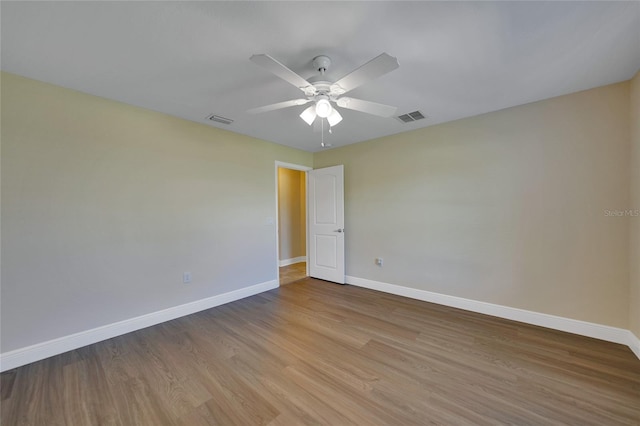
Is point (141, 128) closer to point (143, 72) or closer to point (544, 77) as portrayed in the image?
point (143, 72)

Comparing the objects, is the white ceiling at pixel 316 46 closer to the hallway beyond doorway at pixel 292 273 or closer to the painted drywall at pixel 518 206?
the painted drywall at pixel 518 206

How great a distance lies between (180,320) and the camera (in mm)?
2773

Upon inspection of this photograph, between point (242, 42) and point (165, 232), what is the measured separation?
2.24 meters

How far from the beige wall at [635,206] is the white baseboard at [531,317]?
125 mm

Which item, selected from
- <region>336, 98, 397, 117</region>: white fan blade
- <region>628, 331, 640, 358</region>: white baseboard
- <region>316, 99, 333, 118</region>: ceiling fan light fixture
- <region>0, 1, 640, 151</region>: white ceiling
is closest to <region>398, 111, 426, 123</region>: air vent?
<region>0, 1, 640, 151</region>: white ceiling

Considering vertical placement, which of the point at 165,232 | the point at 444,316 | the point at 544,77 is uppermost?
the point at 544,77

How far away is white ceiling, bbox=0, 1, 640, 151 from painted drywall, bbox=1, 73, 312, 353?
0.34m

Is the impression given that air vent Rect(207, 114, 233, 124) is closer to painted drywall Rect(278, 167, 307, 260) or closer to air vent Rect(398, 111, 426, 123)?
air vent Rect(398, 111, 426, 123)

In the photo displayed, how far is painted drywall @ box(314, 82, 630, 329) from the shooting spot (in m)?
2.24

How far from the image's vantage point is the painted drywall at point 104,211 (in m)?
1.98

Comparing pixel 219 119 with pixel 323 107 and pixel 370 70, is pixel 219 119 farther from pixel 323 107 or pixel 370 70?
pixel 370 70

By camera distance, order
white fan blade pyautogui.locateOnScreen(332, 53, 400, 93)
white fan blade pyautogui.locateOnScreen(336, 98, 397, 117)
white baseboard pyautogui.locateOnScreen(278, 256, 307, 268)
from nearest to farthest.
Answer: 1. white fan blade pyautogui.locateOnScreen(332, 53, 400, 93)
2. white fan blade pyautogui.locateOnScreen(336, 98, 397, 117)
3. white baseboard pyautogui.locateOnScreen(278, 256, 307, 268)

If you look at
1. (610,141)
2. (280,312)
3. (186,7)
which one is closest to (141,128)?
(186,7)

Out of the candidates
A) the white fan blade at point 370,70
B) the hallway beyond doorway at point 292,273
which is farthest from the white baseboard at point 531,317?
the white fan blade at point 370,70
